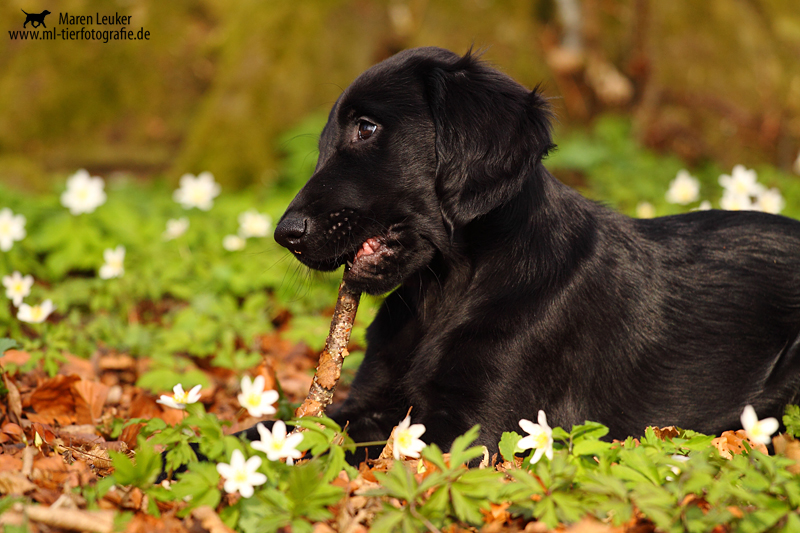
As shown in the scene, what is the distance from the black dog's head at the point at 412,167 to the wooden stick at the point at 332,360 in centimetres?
8

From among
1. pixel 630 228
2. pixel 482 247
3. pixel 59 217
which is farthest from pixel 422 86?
pixel 59 217

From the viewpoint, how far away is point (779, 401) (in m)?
2.83

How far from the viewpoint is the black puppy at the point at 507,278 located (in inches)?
97.0

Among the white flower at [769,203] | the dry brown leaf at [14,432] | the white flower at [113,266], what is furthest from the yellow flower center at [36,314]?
the white flower at [769,203]

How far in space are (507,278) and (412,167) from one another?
0.57 metres

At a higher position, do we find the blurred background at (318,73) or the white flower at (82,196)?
the blurred background at (318,73)

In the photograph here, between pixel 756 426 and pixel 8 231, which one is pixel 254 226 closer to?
pixel 8 231

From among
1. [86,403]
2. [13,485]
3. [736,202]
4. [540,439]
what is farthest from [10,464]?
[736,202]

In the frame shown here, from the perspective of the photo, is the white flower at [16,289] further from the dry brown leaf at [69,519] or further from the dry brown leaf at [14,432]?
the dry brown leaf at [69,519]

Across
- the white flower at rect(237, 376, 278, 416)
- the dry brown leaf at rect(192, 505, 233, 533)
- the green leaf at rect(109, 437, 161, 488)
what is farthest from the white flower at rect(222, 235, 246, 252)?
the dry brown leaf at rect(192, 505, 233, 533)

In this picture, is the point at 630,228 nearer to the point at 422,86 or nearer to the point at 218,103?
the point at 422,86

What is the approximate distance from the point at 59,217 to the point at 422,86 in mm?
3663

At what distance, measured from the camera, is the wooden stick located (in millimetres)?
2379

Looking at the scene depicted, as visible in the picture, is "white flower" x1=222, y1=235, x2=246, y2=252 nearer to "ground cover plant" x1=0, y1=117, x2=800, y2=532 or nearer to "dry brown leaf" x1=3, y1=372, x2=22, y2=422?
"ground cover plant" x1=0, y1=117, x2=800, y2=532
